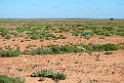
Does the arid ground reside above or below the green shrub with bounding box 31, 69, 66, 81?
below

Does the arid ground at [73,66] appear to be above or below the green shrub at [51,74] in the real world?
below

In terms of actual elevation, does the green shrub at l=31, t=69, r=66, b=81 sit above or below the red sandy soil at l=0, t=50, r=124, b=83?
above

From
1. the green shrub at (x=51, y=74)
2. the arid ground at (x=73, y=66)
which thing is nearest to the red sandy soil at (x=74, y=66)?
the arid ground at (x=73, y=66)

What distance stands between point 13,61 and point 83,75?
5.00 meters

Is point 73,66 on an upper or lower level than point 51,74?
lower

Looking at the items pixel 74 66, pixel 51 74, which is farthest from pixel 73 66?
pixel 51 74

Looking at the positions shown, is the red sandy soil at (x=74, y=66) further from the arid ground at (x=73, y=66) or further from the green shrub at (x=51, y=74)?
the green shrub at (x=51, y=74)

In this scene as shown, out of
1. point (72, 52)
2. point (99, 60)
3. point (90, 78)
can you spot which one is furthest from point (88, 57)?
point (90, 78)

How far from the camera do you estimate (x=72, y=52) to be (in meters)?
20.1

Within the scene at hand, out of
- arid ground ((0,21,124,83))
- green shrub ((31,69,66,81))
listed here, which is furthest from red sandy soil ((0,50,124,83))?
green shrub ((31,69,66,81))

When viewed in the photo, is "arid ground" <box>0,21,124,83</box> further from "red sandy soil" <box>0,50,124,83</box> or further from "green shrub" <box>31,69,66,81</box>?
"green shrub" <box>31,69,66,81</box>

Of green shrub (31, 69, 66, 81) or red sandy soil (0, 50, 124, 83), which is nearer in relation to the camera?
green shrub (31, 69, 66, 81)

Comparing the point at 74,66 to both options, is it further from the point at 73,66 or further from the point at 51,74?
the point at 51,74

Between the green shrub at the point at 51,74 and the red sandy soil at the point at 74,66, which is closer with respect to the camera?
the green shrub at the point at 51,74
